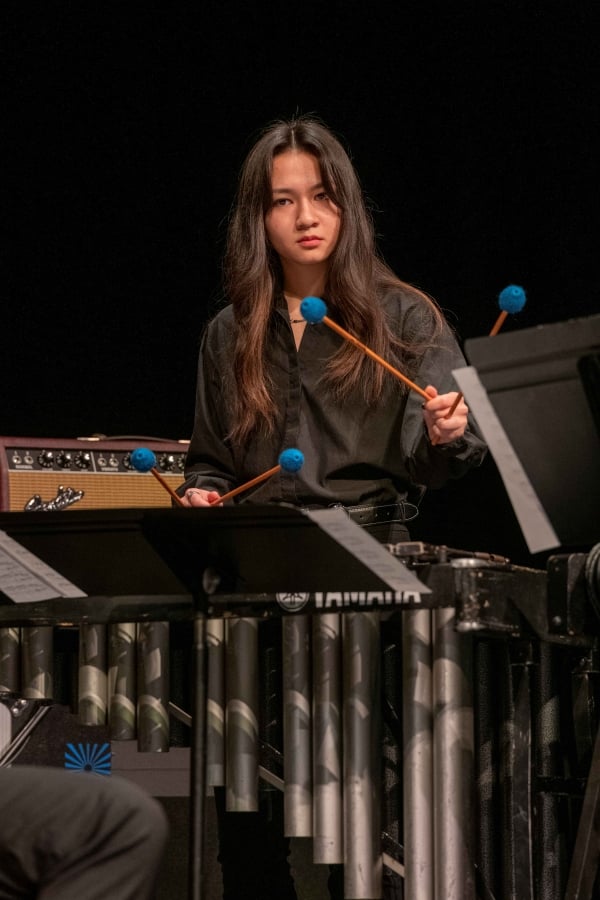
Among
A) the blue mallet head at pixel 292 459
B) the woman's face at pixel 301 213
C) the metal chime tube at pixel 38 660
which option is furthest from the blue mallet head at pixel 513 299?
the metal chime tube at pixel 38 660

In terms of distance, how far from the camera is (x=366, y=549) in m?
1.73

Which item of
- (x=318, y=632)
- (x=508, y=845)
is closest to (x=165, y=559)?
→ (x=318, y=632)

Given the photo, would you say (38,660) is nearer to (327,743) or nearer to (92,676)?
(92,676)

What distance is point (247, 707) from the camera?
2.10m

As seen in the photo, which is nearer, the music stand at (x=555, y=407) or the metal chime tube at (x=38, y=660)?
the music stand at (x=555, y=407)

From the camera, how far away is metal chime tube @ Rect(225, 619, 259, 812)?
209cm

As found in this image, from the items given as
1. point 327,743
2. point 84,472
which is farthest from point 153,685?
point 84,472

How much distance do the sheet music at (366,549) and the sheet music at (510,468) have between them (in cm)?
16

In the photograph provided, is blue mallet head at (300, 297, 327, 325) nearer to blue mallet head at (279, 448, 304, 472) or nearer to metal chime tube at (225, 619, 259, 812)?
blue mallet head at (279, 448, 304, 472)

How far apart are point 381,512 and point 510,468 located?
31.9 inches

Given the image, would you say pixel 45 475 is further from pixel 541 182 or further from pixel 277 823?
pixel 541 182

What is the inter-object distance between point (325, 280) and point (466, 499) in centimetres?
98

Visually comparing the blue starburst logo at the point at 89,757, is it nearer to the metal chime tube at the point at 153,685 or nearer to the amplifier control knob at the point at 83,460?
the metal chime tube at the point at 153,685

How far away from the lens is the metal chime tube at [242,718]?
209 centimetres
